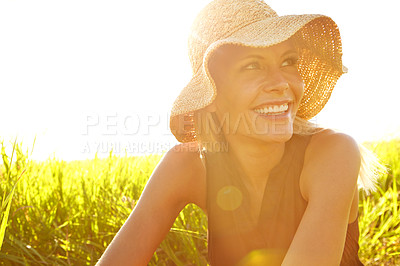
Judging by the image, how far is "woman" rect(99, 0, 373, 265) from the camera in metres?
1.65

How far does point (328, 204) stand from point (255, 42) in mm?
751

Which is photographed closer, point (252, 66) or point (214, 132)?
point (252, 66)

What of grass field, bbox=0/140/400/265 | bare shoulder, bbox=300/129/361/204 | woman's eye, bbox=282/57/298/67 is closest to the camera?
bare shoulder, bbox=300/129/361/204

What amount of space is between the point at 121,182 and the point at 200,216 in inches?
30.0

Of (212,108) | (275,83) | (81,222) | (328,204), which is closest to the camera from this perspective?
(328,204)

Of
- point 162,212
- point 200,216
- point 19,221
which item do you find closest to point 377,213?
point 200,216

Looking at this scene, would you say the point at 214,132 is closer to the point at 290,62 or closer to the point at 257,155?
the point at 257,155

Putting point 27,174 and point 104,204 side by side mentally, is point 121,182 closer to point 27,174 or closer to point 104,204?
point 104,204

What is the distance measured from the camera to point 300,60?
2.12m

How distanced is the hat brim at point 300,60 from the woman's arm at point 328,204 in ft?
1.59

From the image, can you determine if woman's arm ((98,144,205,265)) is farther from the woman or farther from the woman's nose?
the woman's nose

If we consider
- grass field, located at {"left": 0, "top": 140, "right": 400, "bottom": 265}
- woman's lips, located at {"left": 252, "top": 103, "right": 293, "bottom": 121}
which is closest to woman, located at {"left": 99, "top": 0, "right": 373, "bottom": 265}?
woman's lips, located at {"left": 252, "top": 103, "right": 293, "bottom": 121}

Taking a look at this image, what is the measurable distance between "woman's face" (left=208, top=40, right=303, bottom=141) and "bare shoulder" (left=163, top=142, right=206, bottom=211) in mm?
366

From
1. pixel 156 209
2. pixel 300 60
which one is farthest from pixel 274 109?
pixel 156 209
